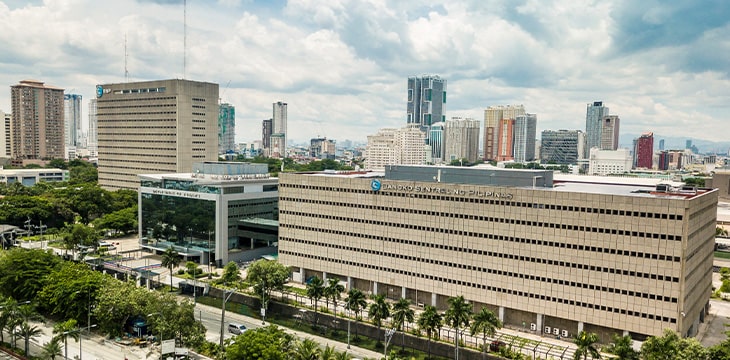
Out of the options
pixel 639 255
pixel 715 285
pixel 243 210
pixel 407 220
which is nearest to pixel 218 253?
pixel 243 210

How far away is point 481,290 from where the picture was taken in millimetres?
91375

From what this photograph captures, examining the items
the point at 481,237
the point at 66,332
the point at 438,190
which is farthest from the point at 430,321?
the point at 66,332

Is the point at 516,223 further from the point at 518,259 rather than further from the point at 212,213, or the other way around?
the point at 212,213

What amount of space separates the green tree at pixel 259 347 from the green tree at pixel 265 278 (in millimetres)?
30317

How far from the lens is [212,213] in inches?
4978

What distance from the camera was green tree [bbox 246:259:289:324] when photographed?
98188mm

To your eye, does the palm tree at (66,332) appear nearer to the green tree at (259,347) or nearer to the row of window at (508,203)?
the green tree at (259,347)

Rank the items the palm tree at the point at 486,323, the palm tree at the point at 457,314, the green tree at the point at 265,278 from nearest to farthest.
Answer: the palm tree at the point at 486,323 → the palm tree at the point at 457,314 → the green tree at the point at 265,278

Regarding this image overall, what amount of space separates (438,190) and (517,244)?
16351 mm

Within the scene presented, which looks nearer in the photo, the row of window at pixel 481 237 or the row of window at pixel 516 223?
the row of window at pixel 516 223

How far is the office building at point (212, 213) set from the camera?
126 meters

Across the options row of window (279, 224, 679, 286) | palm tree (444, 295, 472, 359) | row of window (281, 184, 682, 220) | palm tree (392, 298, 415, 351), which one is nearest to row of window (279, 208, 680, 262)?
row of window (279, 224, 679, 286)

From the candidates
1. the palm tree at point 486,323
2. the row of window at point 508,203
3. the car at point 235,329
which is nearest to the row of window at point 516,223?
the row of window at point 508,203

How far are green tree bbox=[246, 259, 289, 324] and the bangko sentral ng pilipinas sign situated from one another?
2329 centimetres
